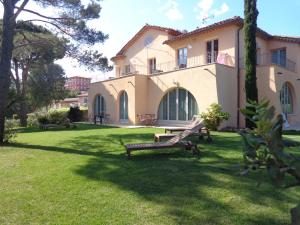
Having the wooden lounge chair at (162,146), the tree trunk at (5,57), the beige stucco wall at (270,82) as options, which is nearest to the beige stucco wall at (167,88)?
the beige stucco wall at (270,82)

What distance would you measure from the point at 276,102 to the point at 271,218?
1567 cm

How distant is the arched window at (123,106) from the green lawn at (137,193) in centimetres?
1654

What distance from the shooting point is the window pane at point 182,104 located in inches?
836

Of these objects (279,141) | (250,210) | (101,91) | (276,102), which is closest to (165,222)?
(250,210)

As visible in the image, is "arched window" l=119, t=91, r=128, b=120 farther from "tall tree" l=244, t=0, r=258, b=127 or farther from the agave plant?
the agave plant

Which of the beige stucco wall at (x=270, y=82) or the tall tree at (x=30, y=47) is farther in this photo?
the beige stucco wall at (x=270, y=82)

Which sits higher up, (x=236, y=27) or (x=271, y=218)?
(x=236, y=27)

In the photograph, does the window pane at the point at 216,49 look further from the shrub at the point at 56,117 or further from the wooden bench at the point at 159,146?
the wooden bench at the point at 159,146

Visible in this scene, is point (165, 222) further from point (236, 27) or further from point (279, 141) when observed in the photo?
point (236, 27)

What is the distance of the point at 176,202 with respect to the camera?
205 inches

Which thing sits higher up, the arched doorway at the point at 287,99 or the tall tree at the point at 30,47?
the tall tree at the point at 30,47

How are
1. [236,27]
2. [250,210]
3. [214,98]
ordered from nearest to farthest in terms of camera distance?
1. [250,210]
2. [214,98]
3. [236,27]

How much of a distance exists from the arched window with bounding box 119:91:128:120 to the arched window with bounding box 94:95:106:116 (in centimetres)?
296

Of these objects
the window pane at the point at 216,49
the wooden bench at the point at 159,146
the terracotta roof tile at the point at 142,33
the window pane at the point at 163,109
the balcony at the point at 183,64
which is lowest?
the wooden bench at the point at 159,146
